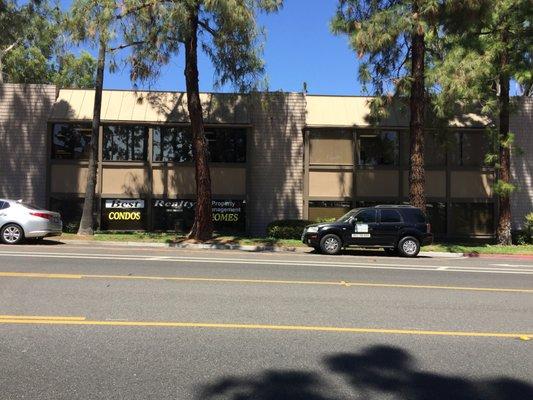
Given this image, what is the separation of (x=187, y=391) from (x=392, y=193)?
20.7 meters

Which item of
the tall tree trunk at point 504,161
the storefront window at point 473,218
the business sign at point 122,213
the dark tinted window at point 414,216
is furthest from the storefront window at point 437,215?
the business sign at point 122,213

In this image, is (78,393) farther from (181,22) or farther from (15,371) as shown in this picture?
(181,22)

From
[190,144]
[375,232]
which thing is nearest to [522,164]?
[375,232]

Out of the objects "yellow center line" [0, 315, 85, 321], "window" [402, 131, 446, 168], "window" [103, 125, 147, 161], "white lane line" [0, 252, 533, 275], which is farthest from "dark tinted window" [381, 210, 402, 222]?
"yellow center line" [0, 315, 85, 321]

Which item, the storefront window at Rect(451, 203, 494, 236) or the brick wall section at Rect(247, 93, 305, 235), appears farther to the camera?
the brick wall section at Rect(247, 93, 305, 235)

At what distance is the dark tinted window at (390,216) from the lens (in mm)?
18000

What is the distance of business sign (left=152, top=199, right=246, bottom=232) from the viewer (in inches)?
949

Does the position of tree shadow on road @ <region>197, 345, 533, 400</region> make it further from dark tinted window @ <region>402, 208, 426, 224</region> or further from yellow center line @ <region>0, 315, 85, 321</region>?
dark tinted window @ <region>402, 208, 426, 224</region>

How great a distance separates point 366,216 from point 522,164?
10.4 m

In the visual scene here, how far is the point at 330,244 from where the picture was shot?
17656 millimetres

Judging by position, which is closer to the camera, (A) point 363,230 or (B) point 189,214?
(A) point 363,230

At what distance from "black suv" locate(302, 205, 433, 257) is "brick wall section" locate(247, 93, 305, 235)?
6532mm

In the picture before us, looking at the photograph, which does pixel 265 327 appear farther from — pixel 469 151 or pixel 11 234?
pixel 469 151

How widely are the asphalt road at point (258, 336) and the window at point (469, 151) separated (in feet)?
46.1
